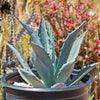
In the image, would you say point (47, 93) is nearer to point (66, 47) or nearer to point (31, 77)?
point (31, 77)

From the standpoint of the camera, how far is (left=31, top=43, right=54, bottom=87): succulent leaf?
3.35 feet

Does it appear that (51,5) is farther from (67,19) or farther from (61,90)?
(61,90)

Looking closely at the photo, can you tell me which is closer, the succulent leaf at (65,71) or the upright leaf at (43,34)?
the succulent leaf at (65,71)

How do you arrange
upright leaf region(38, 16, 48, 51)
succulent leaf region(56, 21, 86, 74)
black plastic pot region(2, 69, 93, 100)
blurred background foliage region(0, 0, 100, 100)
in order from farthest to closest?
blurred background foliage region(0, 0, 100, 100) → upright leaf region(38, 16, 48, 51) → succulent leaf region(56, 21, 86, 74) → black plastic pot region(2, 69, 93, 100)

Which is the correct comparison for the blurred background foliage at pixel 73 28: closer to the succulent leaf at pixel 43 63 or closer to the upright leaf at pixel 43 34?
the upright leaf at pixel 43 34

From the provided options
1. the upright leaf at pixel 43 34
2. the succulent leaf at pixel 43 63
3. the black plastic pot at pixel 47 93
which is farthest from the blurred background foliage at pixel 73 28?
the black plastic pot at pixel 47 93

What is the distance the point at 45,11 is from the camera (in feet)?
10.2

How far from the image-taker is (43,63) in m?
1.09

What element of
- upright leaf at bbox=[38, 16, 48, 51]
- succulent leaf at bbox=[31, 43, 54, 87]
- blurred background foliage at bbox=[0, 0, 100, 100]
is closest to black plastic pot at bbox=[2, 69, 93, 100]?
succulent leaf at bbox=[31, 43, 54, 87]

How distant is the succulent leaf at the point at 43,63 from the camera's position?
1021 millimetres

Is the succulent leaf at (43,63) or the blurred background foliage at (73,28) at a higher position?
Answer: the succulent leaf at (43,63)

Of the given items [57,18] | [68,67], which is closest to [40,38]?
[68,67]

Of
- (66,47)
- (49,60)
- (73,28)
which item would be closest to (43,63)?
(49,60)

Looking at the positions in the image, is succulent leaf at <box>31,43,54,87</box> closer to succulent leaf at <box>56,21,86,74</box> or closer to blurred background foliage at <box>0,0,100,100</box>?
succulent leaf at <box>56,21,86,74</box>
